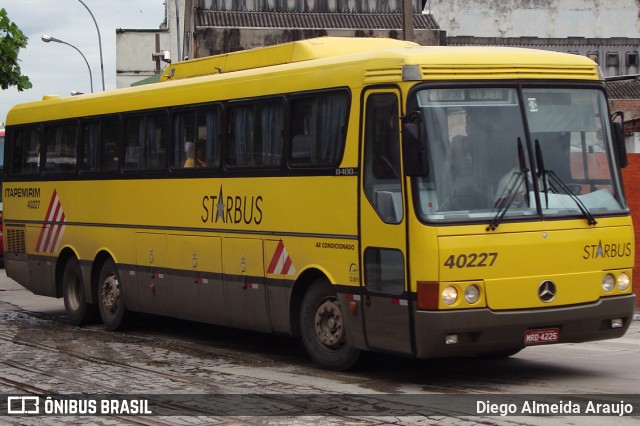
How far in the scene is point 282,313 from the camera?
42.5 ft

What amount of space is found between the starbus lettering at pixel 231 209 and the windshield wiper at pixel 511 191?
10.8 feet

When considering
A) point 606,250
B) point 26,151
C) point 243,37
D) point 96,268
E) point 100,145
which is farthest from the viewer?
point 243,37

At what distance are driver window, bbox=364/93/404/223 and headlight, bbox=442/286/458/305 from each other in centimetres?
81

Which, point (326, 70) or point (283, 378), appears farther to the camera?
point (326, 70)

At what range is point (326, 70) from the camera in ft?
40.4

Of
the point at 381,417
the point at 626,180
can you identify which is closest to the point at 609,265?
the point at 381,417

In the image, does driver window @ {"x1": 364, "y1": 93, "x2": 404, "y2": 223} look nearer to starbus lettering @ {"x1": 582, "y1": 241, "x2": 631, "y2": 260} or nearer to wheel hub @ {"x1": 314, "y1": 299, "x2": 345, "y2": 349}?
wheel hub @ {"x1": 314, "y1": 299, "x2": 345, "y2": 349}

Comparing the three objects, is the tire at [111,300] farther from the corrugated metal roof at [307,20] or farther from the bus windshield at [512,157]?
the corrugated metal roof at [307,20]

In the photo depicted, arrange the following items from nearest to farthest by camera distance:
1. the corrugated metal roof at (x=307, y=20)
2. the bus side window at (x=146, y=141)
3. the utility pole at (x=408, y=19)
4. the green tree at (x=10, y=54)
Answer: the bus side window at (x=146, y=141), the utility pole at (x=408, y=19), the green tree at (x=10, y=54), the corrugated metal roof at (x=307, y=20)

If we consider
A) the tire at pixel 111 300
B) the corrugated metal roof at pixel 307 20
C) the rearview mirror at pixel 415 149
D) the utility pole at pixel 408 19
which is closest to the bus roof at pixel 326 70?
the rearview mirror at pixel 415 149

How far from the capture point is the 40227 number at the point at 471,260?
10641 mm

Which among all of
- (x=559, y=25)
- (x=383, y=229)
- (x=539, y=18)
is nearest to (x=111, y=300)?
(x=383, y=229)

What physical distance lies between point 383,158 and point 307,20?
3181cm

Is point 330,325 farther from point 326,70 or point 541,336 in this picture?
point 326,70
